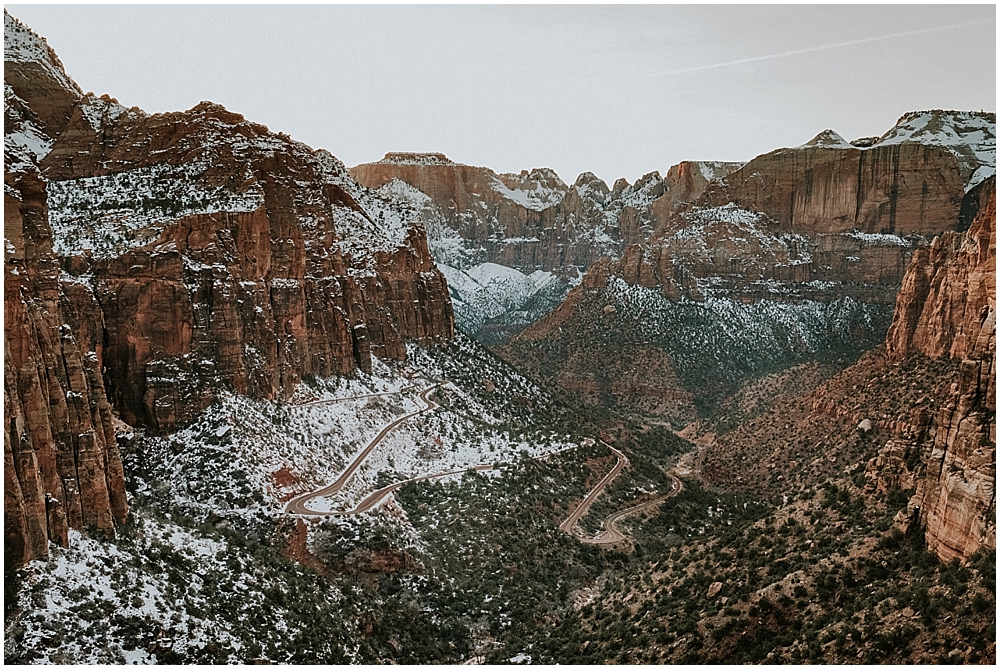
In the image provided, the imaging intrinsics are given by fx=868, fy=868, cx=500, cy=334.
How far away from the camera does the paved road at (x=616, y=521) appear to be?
6788cm

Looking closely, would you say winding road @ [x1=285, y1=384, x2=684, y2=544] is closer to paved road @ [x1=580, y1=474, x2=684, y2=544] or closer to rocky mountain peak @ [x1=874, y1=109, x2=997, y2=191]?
paved road @ [x1=580, y1=474, x2=684, y2=544]

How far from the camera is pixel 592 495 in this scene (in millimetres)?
76812

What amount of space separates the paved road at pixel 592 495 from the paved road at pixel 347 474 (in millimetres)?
17097

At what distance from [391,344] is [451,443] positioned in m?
16.8

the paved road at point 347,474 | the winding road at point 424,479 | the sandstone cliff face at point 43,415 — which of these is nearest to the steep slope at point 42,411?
the sandstone cliff face at point 43,415

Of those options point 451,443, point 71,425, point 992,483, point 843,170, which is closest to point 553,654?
point 992,483

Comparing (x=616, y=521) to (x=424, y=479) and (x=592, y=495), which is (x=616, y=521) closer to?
(x=592, y=495)

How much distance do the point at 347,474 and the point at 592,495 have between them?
22.4m

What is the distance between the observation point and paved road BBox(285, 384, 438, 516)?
59.5 metres

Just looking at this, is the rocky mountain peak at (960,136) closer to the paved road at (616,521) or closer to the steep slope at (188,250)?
the paved road at (616,521)

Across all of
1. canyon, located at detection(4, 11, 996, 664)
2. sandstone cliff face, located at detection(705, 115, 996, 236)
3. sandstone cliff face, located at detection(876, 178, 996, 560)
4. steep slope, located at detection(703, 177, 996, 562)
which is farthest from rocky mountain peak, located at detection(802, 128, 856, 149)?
sandstone cliff face, located at detection(876, 178, 996, 560)

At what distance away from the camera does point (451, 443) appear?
77.8m

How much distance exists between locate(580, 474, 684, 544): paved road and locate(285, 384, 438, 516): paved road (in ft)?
62.3

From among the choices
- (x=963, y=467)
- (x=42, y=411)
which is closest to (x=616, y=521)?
(x=963, y=467)
